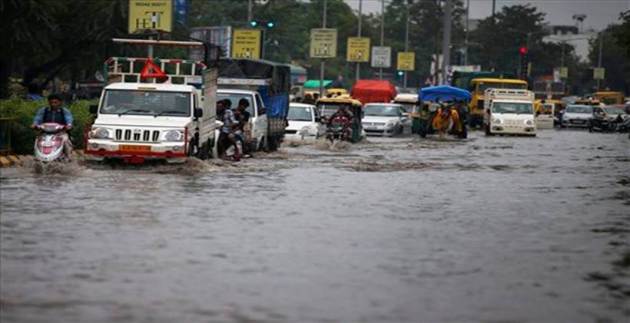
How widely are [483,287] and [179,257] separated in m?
3.22

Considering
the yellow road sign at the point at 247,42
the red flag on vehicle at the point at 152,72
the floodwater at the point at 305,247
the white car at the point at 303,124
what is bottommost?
the floodwater at the point at 305,247

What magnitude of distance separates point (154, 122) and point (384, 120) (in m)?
31.8

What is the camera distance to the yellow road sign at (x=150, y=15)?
40719mm

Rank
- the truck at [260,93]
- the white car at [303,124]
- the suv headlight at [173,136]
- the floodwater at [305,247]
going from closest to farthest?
1. the floodwater at [305,247]
2. the suv headlight at [173,136]
3. the truck at [260,93]
4. the white car at [303,124]

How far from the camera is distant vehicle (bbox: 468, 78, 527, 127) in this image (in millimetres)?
75438

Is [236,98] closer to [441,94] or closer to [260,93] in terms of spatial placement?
[260,93]

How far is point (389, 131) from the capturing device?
58406mm

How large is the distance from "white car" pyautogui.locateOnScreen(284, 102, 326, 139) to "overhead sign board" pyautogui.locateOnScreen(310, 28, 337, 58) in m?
22.9

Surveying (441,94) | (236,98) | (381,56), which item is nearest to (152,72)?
(236,98)

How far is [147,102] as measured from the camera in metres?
28.3

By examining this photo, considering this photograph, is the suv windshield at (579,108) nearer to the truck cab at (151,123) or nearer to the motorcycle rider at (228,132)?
the motorcycle rider at (228,132)

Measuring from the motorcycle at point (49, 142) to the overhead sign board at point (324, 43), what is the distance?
1749 inches

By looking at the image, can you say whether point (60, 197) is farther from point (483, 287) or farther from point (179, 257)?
point (483, 287)

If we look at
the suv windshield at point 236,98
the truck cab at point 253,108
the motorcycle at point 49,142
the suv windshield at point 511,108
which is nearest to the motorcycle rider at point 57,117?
the motorcycle at point 49,142
